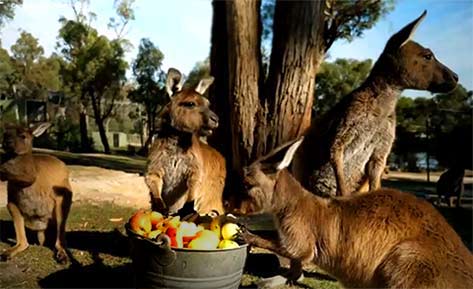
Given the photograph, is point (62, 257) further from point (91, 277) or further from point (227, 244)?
point (227, 244)

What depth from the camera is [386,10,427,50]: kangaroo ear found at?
2.82 m

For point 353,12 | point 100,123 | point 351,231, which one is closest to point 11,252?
point 351,231

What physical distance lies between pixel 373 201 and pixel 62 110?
7338 millimetres

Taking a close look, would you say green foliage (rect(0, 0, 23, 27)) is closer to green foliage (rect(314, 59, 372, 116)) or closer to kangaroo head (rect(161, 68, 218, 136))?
kangaroo head (rect(161, 68, 218, 136))

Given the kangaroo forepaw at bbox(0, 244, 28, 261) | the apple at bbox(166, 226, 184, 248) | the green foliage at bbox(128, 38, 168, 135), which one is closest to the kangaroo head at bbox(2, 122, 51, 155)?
the kangaroo forepaw at bbox(0, 244, 28, 261)

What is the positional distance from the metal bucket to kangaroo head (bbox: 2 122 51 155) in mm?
1699

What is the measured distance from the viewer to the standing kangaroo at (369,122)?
2887 mm

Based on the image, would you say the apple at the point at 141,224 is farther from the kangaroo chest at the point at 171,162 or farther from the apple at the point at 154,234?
the kangaroo chest at the point at 171,162

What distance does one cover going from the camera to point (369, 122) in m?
3.03

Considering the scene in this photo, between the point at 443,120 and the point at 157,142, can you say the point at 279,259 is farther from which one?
the point at 443,120

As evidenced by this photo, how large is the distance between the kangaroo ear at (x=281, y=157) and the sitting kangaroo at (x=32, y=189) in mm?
2098

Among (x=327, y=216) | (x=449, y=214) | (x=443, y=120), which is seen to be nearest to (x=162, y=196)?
(x=327, y=216)

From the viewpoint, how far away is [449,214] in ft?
21.9

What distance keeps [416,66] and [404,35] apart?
199mm
